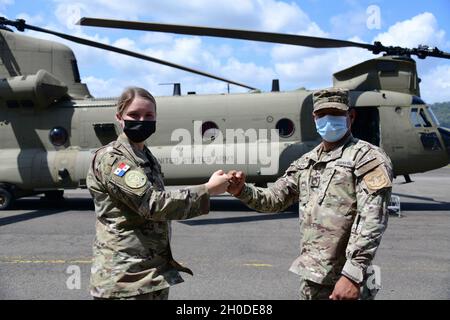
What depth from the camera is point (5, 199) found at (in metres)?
11.3

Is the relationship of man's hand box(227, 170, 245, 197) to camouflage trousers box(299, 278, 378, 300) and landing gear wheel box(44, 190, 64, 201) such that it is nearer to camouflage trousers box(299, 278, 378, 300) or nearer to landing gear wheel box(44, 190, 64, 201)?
camouflage trousers box(299, 278, 378, 300)

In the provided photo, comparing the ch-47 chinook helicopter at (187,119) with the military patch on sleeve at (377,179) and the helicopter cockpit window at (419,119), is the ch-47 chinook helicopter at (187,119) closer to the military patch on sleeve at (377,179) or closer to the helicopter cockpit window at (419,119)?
the helicopter cockpit window at (419,119)

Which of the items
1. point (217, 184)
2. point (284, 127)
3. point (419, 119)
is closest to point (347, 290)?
point (217, 184)

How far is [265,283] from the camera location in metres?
5.08

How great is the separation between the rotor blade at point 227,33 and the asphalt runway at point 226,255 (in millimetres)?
3957

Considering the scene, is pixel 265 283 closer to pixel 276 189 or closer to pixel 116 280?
pixel 276 189

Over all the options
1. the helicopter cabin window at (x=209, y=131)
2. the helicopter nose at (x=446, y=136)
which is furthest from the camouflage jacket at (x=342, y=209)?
the helicopter nose at (x=446, y=136)

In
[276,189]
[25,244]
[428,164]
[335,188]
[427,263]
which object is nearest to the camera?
[335,188]

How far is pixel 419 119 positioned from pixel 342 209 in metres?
8.94

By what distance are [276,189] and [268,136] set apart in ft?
24.9

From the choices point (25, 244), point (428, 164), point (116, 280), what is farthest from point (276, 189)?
point (428, 164)

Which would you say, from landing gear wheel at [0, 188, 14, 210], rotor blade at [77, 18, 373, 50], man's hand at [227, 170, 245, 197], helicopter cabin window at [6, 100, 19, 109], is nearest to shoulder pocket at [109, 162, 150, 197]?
man's hand at [227, 170, 245, 197]

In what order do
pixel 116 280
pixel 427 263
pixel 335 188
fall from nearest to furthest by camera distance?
pixel 116 280 < pixel 335 188 < pixel 427 263

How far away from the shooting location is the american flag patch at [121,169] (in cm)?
239
